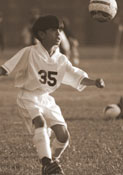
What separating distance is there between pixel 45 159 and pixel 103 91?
871cm

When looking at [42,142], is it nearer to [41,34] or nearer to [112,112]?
[41,34]

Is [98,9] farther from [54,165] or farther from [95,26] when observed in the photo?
[95,26]

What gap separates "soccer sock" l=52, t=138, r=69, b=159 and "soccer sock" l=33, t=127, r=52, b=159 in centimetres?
30

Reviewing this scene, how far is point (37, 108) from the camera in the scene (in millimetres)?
5875

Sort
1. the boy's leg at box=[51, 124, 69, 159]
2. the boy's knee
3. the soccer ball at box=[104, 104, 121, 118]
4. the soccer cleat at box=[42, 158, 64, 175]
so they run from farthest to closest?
the soccer ball at box=[104, 104, 121, 118], the boy's leg at box=[51, 124, 69, 159], the boy's knee, the soccer cleat at box=[42, 158, 64, 175]

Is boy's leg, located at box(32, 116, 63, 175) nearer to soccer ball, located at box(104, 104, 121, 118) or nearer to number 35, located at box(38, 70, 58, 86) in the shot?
number 35, located at box(38, 70, 58, 86)

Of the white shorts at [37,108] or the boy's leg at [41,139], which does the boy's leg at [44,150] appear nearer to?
the boy's leg at [41,139]

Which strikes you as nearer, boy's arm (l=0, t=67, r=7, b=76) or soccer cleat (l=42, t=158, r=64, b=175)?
soccer cleat (l=42, t=158, r=64, b=175)

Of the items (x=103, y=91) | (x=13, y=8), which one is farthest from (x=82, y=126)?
(x=13, y=8)

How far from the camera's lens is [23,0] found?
149ft

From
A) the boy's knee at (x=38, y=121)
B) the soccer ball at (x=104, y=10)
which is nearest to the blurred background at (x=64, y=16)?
the soccer ball at (x=104, y=10)

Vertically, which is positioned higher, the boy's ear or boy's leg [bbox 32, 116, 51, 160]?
the boy's ear

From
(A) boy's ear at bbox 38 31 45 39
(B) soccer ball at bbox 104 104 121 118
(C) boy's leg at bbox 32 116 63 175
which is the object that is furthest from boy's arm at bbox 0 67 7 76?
(B) soccer ball at bbox 104 104 121 118

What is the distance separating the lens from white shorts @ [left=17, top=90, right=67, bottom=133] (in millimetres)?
5905
